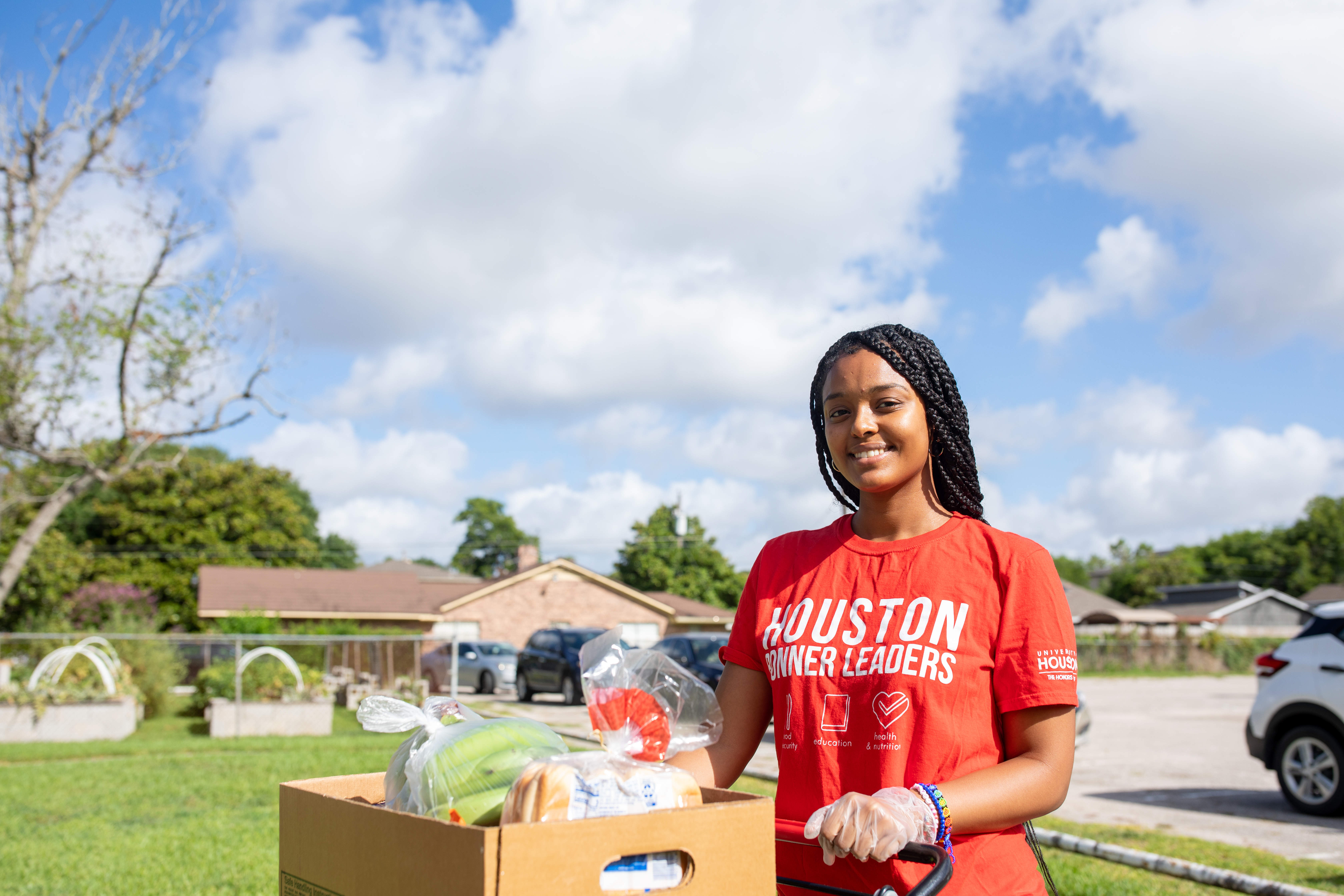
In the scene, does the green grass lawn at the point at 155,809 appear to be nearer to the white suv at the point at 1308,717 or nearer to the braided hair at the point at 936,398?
the braided hair at the point at 936,398

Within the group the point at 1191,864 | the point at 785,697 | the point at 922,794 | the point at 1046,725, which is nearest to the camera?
the point at 922,794

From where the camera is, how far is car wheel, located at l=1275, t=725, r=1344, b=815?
793 cm

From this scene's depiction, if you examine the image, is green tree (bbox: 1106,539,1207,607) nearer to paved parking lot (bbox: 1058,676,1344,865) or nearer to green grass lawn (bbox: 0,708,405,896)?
paved parking lot (bbox: 1058,676,1344,865)

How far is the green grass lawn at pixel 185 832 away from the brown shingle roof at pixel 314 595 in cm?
2210

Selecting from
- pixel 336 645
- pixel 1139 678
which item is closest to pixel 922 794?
pixel 336 645

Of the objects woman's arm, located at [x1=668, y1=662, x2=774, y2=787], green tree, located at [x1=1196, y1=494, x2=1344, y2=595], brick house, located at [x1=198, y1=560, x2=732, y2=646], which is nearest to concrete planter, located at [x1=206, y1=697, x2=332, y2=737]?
woman's arm, located at [x1=668, y1=662, x2=774, y2=787]

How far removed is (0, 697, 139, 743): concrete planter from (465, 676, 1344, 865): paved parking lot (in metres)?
6.18

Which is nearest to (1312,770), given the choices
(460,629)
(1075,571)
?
(460,629)

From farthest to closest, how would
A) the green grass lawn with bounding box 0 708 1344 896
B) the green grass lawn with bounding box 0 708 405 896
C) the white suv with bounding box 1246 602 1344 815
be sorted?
1. the white suv with bounding box 1246 602 1344 815
2. the green grass lawn with bounding box 0 708 405 896
3. the green grass lawn with bounding box 0 708 1344 896

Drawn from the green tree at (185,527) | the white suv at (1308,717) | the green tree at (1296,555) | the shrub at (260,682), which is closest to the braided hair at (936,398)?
the white suv at (1308,717)

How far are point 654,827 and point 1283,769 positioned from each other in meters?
8.92

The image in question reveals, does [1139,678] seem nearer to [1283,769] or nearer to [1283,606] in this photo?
[1283,769]

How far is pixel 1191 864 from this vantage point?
18.8 ft

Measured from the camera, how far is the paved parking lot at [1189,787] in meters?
7.42
